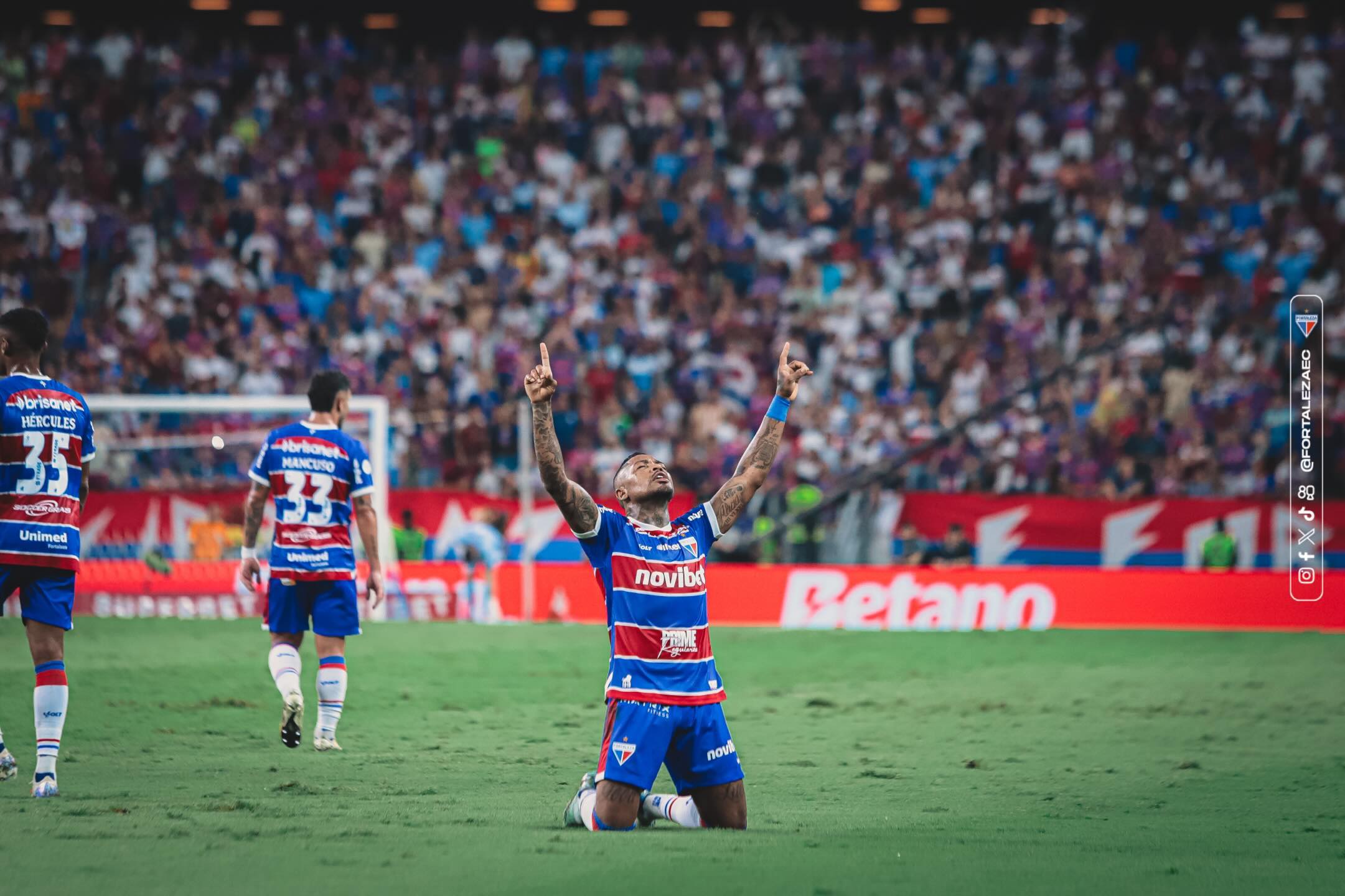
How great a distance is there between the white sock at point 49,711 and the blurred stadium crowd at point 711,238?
1439 cm

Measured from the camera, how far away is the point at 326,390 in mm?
10430

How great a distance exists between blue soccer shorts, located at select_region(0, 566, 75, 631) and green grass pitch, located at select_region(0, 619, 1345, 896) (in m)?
0.92

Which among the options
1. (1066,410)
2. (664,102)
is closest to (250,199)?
(664,102)

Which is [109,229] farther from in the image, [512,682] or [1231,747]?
[1231,747]

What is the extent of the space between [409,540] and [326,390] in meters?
11.6

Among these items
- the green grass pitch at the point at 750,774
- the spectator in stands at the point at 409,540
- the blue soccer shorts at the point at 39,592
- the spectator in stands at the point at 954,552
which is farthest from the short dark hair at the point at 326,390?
the spectator in stands at the point at 954,552

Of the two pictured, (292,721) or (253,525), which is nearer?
(292,721)

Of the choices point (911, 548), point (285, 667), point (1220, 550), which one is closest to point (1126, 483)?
point (1220, 550)

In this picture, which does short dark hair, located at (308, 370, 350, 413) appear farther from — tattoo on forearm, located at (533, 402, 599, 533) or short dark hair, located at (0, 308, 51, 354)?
tattoo on forearm, located at (533, 402, 599, 533)

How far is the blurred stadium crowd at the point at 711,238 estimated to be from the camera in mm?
24375

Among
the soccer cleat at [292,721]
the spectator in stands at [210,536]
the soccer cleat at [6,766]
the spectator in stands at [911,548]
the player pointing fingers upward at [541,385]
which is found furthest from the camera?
the spectator in stands at [911,548]

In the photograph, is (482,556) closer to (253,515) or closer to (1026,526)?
(1026,526)

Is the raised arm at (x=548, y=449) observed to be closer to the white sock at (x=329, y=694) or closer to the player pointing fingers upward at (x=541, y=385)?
the player pointing fingers upward at (x=541, y=385)

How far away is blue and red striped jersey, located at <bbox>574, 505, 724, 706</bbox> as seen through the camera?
7.53 metres
